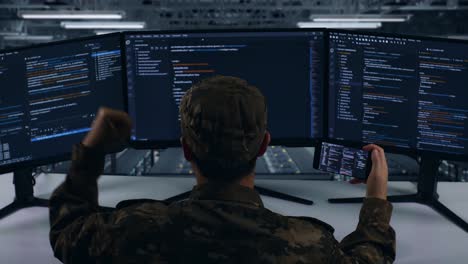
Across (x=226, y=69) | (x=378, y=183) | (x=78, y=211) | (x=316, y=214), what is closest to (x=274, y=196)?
(x=316, y=214)

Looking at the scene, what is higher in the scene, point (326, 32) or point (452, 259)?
point (326, 32)

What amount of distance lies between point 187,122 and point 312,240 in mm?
256

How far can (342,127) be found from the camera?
1.51 meters

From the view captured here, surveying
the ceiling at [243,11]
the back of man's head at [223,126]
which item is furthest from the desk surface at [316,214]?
the ceiling at [243,11]

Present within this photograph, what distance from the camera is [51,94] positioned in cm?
142

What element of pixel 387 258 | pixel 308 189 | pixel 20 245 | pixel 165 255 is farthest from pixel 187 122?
pixel 308 189

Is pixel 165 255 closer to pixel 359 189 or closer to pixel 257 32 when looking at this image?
pixel 257 32

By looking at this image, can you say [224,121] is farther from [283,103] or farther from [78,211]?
[283,103]

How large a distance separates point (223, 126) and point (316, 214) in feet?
2.44

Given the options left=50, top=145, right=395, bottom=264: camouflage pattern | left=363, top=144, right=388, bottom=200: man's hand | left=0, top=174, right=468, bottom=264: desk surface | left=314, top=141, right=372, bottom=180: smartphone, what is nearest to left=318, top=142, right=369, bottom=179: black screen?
left=314, top=141, right=372, bottom=180: smartphone

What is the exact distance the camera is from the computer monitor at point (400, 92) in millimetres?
1401

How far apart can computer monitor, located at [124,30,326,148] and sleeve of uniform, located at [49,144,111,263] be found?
2.19 ft

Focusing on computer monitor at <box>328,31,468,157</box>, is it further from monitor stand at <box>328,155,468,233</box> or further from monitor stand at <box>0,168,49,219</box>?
monitor stand at <box>0,168,49,219</box>

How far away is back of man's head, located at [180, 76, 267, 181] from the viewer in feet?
2.54
